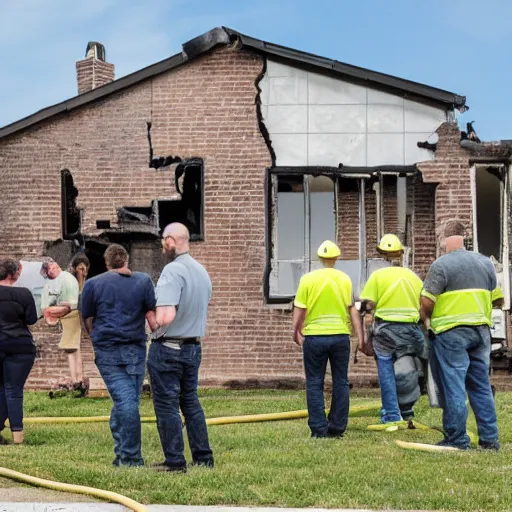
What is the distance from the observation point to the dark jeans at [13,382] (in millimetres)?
10016

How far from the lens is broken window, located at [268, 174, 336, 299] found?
1678cm

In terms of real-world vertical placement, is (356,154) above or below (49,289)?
above

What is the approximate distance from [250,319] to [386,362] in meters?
6.29

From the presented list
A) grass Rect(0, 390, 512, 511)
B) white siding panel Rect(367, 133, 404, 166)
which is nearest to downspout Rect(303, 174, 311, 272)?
white siding panel Rect(367, 133, 404, 166)

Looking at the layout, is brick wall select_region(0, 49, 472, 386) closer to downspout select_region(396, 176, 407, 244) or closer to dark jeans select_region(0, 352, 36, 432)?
downspout select_region(396, 176, 407, 244)

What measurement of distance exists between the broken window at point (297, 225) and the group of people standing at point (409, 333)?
5.88m

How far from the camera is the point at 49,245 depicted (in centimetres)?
1706

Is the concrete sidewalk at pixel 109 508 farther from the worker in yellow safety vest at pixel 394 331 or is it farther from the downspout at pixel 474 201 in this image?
the downspout at pixel 474 201

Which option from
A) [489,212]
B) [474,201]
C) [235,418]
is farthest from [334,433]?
[489,212]

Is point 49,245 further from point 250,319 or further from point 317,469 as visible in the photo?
point 317,469

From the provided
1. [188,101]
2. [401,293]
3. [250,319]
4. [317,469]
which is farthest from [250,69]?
[317,469]

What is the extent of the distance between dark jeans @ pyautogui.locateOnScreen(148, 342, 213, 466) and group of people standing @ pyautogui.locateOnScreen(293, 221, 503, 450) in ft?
6.88

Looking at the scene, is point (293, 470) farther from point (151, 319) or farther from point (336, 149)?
point (336, 149)

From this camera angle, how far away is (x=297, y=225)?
16.9m
